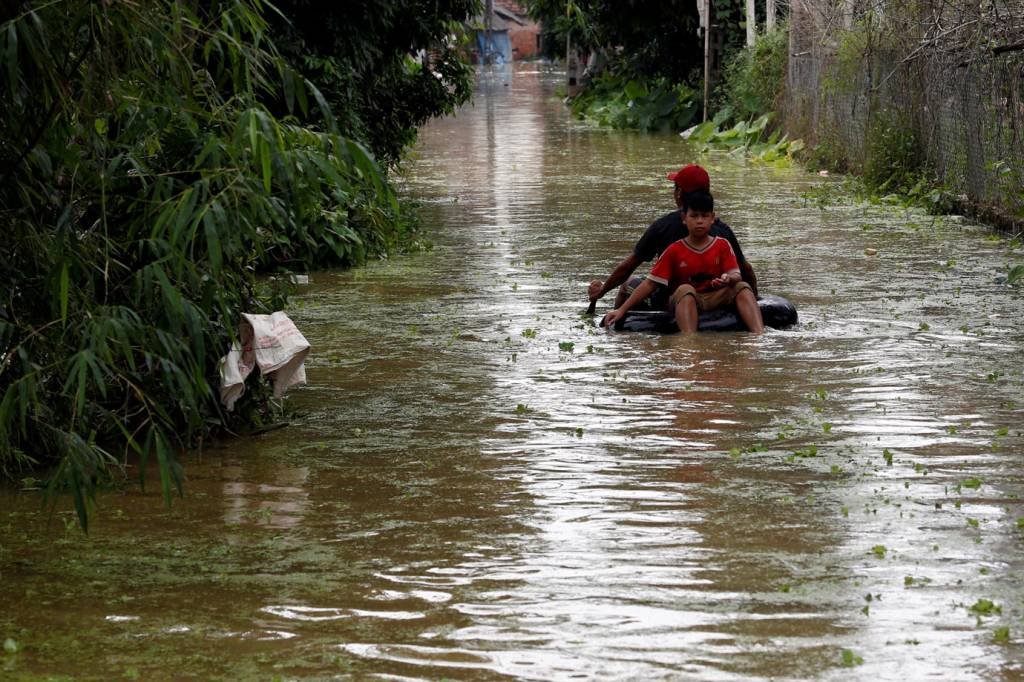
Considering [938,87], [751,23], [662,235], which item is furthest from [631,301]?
[751,23]

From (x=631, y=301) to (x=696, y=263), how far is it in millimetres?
537

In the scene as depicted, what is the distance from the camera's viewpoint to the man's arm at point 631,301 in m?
11.4

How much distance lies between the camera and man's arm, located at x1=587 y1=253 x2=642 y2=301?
462 inches

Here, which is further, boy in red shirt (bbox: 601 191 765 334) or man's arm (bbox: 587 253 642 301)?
man's arm (bbox: 587 253 642 301)

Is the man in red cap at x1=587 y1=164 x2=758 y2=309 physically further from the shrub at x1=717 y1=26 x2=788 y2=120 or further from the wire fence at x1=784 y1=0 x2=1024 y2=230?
the shrub at x1=717 y1=26 x2=788 y2=120

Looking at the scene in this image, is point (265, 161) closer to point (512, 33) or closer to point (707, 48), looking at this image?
point (707, 48)

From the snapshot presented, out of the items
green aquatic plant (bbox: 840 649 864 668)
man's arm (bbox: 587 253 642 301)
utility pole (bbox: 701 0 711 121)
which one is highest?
utility pole (bbox: 701 0 711 121)

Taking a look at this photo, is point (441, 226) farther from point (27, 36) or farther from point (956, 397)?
point (27, 36)

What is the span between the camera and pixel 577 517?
6.80 meters

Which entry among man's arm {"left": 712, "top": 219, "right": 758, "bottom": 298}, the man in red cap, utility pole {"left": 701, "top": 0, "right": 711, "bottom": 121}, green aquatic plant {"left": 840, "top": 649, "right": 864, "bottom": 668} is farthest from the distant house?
green aquatic plant {"left": 840, "top": 649, "right": 864, "bottom": 668}

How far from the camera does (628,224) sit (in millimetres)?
18406

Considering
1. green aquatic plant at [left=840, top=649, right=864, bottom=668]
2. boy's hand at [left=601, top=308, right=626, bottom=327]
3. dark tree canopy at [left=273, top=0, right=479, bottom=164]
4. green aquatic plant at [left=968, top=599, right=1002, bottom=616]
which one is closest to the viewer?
green aquatic plant at [left=840, top=649, right=864, bottom=668]

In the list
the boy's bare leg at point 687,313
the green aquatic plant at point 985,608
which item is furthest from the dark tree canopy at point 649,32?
the green aquatic plant at point 985,608

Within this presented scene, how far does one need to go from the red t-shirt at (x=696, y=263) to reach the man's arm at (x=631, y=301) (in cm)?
5
